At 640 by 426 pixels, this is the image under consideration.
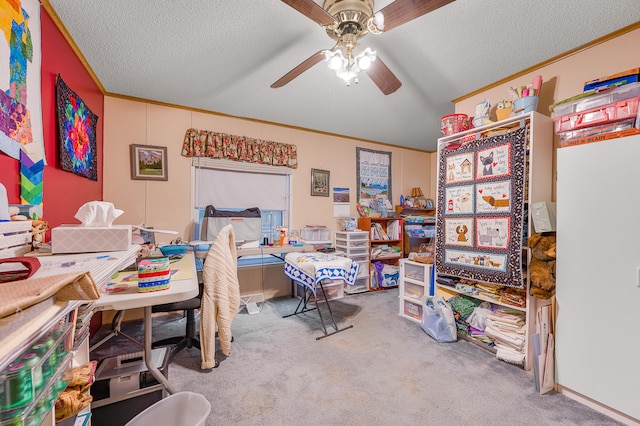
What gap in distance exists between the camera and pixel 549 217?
186 cm

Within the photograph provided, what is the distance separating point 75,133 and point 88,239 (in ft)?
4.21

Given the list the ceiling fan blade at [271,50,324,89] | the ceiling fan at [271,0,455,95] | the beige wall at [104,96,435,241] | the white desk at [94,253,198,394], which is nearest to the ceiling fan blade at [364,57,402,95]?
the ceiling fan at [271,0,455,95]

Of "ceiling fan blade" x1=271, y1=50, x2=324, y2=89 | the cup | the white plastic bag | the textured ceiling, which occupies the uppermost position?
the textured ceiling

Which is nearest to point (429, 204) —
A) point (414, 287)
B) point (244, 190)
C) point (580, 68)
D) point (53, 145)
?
point (414, 287)

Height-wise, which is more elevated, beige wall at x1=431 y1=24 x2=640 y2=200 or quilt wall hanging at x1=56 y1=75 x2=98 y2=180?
beige wall at x1=431 y1=24 x2=640 y2=200

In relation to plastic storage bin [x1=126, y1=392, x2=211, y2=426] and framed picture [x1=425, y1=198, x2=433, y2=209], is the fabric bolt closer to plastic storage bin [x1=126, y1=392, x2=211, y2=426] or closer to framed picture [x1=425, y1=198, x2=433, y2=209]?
plastic storage bin [x1=126, y1=392, x2=211, y2=426]

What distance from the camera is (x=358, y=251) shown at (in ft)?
13.2

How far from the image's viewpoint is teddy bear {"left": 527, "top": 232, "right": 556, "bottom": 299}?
183cm

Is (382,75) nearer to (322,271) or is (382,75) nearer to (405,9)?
(405,9)

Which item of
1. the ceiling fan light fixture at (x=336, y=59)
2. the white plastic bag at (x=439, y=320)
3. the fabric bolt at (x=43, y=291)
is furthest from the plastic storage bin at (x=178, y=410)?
the white plastic bag at (x=439, y=320)

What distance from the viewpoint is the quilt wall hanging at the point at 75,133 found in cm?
182

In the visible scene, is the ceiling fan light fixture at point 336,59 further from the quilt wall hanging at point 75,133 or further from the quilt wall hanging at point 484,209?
the quilt wall hanging at point 75,133

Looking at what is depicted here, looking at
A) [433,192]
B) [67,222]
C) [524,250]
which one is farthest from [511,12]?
[433,192]

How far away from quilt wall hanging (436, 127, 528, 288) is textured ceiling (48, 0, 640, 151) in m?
0.65
